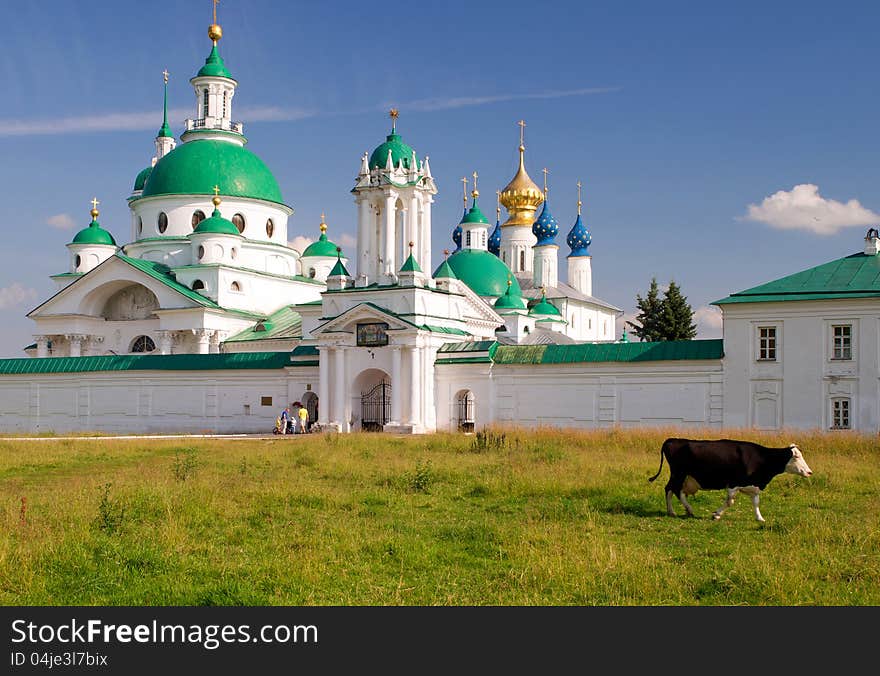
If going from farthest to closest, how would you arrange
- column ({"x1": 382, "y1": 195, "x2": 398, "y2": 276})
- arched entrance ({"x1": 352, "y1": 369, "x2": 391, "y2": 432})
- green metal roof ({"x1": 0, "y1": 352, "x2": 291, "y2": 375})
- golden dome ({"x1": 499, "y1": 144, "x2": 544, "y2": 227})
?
golden dome ({"x1": 499, "y1": 144, "x2": 544, "y2": 227})
green metal roof ({"x1": 0, "y1": 352, "x2": 291, "y2": 375})
column ({"x1": 382, "y1": 195, "x2": 398, "y2": 276})
arched entrance ({"x1": 352, "y1": 369, "x2": 391, "y2": 432})

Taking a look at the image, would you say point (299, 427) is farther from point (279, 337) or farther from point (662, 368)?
point (662, 368)

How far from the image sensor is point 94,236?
52.1 metres

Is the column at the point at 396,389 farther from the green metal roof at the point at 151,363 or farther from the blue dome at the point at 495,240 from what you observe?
the blue dome at the point at 495,240

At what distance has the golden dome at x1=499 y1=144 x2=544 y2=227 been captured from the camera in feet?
208

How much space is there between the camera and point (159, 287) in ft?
150

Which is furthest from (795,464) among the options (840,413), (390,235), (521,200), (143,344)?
(521,200)

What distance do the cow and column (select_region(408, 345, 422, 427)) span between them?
21295 mm

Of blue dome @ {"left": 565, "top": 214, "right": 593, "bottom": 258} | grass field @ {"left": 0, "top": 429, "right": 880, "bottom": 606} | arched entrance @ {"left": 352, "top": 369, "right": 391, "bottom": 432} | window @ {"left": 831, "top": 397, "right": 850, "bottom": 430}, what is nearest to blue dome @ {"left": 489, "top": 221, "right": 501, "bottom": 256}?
blue dome @ {"left": 565, "top": 214, "right": 593, "bottom": 258}

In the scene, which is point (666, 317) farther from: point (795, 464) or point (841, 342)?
point (795, 464)

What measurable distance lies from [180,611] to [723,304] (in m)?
24.3

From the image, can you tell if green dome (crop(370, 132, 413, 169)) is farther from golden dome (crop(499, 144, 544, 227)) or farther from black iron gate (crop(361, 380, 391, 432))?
golden dome (crop(499, 144, 544, 227))

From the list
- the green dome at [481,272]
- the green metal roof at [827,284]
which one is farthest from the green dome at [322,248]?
the green metal roof at [827,284]

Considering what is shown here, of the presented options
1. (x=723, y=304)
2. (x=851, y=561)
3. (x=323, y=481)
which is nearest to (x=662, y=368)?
(x=723, y=304)

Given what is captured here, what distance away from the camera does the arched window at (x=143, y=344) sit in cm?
4784
